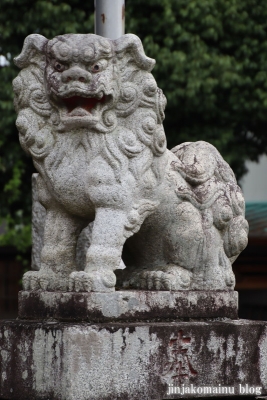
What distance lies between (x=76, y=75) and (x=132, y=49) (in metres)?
0.39

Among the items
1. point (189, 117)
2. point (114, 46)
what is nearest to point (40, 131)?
point (114, 46)

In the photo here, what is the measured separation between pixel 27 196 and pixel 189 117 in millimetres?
2092

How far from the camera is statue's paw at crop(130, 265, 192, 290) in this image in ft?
18.6

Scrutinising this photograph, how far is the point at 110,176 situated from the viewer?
18.1ft

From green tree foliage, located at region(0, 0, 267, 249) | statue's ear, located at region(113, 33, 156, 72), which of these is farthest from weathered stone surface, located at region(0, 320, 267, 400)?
green tree foliage, located at region(0, 0, 267, 249)

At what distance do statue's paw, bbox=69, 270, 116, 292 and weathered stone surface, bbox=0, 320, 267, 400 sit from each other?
202 millimetres

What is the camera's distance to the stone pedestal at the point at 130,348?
206 inches

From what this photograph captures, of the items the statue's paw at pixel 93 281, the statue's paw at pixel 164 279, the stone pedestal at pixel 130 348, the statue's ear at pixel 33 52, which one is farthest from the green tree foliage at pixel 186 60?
the statue's paw at pixel 93 281

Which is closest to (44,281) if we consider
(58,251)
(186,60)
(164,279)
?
(58,251)

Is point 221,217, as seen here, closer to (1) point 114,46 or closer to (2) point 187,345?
(2) point 187,345

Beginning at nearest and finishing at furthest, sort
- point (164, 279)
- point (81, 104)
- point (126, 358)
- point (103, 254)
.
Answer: point (126, 358)
point (103, 254)
point (81, 104)
point (164, 279)

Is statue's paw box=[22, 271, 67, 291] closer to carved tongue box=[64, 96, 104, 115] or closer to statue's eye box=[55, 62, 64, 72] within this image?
carved tongue box=[64, 96, 104, 115]

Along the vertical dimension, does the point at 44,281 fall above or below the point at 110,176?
below

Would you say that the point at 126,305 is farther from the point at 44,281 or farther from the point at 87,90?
the point at 87,90
